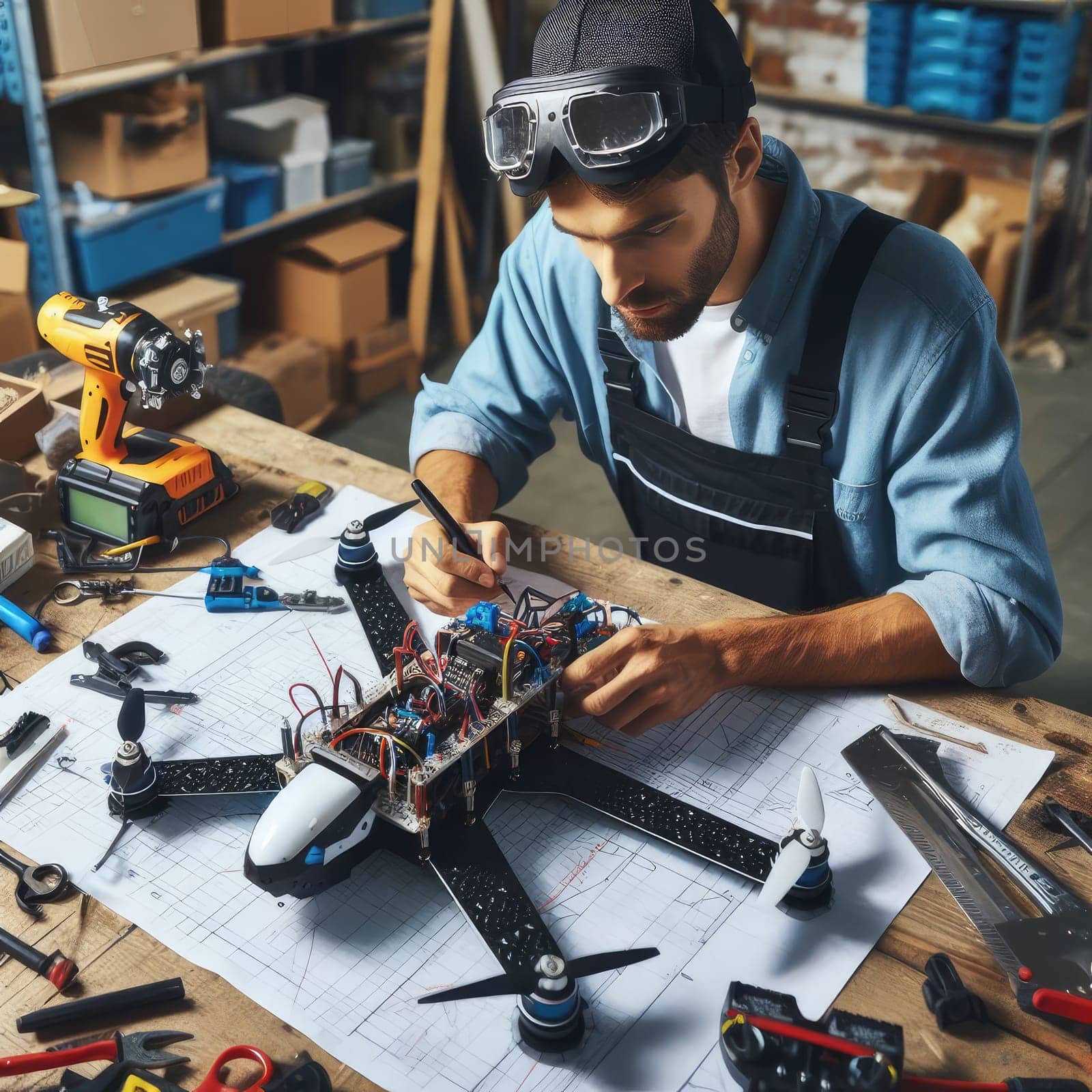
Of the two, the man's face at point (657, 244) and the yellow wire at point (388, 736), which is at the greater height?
the man's face at point (657, 244)

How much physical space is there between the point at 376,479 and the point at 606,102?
76 cm

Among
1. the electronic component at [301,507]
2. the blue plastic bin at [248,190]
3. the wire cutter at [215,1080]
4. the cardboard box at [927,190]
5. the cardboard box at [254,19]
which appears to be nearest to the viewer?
the wire cutter at [215,1080]

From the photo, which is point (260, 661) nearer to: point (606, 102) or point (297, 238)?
point (606, 102)

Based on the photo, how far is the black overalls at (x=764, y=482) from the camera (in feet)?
4.92

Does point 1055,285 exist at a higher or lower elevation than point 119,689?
lower

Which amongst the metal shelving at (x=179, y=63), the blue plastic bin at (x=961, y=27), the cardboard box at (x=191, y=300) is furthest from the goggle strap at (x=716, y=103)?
the blue plastic bin at (x=961, y=27)

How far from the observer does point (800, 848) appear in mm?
1049

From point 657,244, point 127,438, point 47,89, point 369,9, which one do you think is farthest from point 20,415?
point 369,9

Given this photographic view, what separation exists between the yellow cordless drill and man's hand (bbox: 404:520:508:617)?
36 centimetres

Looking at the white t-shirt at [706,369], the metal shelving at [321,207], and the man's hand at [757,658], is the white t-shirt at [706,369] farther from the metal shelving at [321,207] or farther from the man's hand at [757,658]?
the metal shelving at [321,207]

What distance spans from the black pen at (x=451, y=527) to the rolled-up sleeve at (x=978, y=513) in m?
0.54

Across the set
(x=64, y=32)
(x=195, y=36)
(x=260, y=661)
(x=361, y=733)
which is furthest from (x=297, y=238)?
(x=361, y=733)

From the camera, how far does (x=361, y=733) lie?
116 cm
